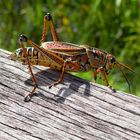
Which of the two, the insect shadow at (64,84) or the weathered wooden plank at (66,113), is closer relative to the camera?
the weathered wooden plank at (66,113)

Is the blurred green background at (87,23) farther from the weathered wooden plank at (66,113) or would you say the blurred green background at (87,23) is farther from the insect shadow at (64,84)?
the weathered wooden plank at (66,113)

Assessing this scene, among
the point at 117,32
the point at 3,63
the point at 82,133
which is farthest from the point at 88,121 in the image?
the point at 117,32

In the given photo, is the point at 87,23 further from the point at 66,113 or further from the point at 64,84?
the point at 66,113

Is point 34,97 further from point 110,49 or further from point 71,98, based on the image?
point 110,49

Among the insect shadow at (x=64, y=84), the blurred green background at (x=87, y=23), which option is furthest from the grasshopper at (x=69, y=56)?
the blurred green background at (x=87, y=23)

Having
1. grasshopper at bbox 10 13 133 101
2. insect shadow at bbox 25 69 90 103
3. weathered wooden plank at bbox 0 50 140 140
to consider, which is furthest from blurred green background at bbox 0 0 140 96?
weathered wooden plank at bbox 0 50 140 140

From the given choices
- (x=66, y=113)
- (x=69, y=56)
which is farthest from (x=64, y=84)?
(x=69, y=56)

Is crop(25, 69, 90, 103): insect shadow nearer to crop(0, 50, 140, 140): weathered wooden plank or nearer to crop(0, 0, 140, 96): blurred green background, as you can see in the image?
crop(0, 50, 140, 140): weathered wooden plank

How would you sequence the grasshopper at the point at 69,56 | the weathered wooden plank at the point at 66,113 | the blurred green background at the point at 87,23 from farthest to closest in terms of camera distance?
1. the blurred green background at the point at 87,23
2. the grasshopper at the point at 69,56
3. the weathered wooden plank at the point at 66,113
